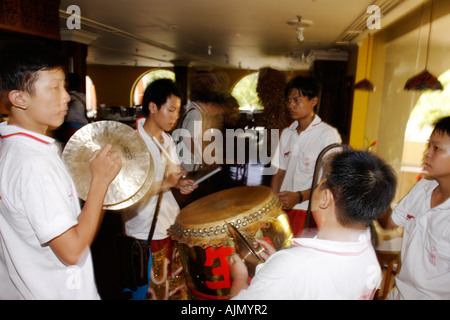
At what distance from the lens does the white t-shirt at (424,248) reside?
1200 mm

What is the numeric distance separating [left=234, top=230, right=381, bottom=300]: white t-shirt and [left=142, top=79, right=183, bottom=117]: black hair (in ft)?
4.33

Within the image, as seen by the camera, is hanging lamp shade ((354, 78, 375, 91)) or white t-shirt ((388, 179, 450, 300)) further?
hanging lamp shade ((354, 78, 375, 91))

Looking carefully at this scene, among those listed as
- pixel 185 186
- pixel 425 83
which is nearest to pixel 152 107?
pixel 185 186

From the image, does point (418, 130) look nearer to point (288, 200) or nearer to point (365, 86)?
point (365, 86)

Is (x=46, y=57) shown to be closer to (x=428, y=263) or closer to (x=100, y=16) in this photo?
(x=428, y=263)

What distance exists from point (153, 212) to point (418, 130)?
387cm

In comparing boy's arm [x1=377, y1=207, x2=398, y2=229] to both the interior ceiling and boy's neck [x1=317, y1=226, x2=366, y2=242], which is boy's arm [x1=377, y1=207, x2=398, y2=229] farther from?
the interior ceiling

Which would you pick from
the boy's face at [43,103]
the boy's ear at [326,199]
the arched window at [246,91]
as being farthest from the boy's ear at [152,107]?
the arched window at [246,91]

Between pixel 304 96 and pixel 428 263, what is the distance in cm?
139

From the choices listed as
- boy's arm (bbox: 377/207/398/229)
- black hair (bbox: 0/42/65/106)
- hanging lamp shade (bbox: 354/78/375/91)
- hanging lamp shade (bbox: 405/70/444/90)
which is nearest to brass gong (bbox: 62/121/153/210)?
black hair (bbox: 0/42/65/106)

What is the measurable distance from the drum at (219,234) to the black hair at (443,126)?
79 cm

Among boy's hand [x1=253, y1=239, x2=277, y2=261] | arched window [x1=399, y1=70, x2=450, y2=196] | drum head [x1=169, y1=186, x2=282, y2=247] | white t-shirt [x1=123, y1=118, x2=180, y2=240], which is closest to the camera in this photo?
boy's hand [x1=253, y1=239, x2=277, y2=261]

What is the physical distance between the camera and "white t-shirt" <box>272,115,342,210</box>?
7.06 feet
